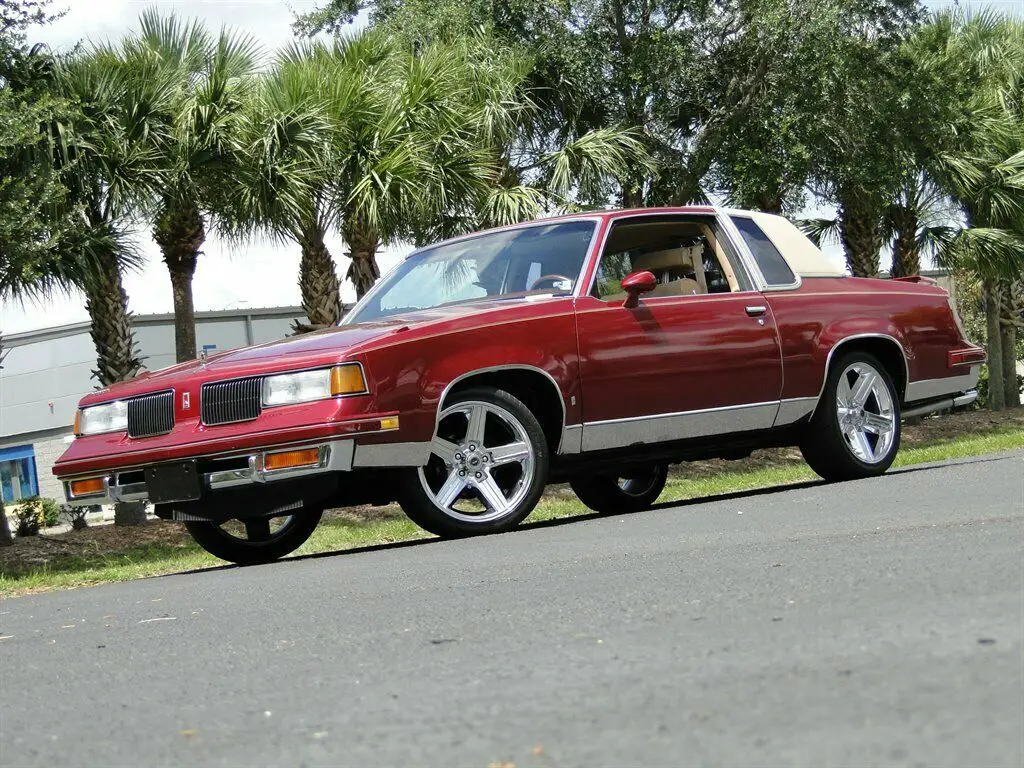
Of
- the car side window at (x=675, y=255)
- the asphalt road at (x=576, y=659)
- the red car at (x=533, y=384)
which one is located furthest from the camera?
the car side window at (x=675, y=255)

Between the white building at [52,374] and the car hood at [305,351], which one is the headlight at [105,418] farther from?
the white building at [52,374]

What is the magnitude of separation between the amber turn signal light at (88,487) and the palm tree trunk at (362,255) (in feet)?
37.0

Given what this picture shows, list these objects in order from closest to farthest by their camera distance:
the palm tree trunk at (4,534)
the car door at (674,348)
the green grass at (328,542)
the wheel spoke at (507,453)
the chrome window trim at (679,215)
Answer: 1. the wheel spoke at (507,453)
2. the car door at (674,348)
3. the chrome window trim at (679,215)
4. the green grass at (328,542)
5. the palm tree trunk at (4,534)

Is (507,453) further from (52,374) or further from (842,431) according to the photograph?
(52,374)

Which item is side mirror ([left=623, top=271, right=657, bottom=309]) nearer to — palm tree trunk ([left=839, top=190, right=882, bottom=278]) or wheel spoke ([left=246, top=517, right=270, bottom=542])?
wheel spoke ([left=246, top=517, right=270, bottom=542])

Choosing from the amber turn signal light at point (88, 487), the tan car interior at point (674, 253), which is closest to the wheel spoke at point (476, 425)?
the tan car interior at point (674, 253)

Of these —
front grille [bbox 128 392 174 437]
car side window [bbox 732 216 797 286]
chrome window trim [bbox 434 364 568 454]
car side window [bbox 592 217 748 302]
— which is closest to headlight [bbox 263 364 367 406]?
chrome window trim [bbox 434 364 568 454]

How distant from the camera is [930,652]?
3.36m

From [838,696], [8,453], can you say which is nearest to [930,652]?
A: [838,696]

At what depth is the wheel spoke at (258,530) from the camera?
329 inches

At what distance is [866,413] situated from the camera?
9117 millimetres

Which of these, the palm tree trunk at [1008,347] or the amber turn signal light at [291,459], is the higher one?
the amber turn signal light at [291,459]

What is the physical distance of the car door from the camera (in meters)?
7.76

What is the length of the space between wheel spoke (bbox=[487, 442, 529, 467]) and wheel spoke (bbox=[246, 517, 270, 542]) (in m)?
1.71
